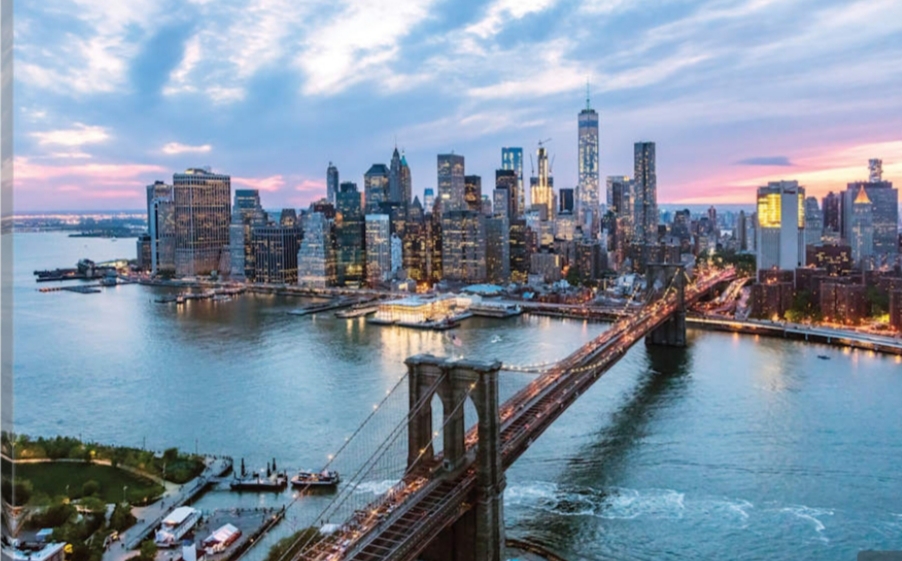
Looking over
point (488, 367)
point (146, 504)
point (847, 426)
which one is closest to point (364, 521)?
point (488, 367)

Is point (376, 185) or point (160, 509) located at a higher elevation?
point (376, 185)

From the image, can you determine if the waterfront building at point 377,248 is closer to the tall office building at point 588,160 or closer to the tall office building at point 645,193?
the tall office building at point 645,193

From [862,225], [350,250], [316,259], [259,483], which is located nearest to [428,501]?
[259,483]

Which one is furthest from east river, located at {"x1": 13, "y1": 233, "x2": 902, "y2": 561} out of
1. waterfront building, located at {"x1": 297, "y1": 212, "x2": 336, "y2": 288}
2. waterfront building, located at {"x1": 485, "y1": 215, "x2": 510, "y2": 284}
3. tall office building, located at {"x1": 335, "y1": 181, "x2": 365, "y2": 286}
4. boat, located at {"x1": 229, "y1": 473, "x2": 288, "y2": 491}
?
tall office building, located at {"x1": 335, "y1": 181, "x2": 365, "y2": 286}

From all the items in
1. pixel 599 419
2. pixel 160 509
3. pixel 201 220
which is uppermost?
pixel 201 220

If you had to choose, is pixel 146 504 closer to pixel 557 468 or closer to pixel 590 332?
pixel 557 468

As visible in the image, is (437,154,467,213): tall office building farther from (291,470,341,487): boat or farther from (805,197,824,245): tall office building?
(291,470,341,487): boat

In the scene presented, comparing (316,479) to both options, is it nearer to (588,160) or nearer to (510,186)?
(510,186)
